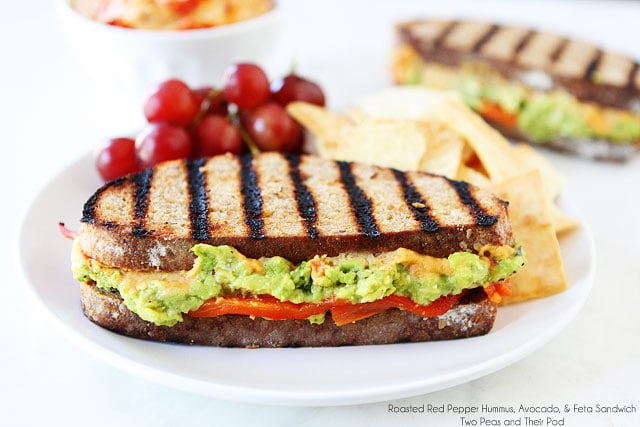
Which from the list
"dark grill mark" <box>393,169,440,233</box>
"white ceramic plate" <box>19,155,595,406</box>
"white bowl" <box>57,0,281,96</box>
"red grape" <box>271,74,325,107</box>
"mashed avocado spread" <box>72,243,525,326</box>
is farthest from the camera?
"white bowl" <box>57,0,281,96</box>

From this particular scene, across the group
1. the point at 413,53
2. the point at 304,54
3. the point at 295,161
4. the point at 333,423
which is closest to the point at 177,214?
the point at 295,161

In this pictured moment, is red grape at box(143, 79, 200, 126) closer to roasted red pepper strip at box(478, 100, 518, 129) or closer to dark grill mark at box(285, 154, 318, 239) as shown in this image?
dark grill mark at box(285, 154, 318, 239)

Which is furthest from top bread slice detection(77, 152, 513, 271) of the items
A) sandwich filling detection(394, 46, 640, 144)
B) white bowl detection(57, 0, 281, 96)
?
sandwich filling detection(394, 46, 640, 144)

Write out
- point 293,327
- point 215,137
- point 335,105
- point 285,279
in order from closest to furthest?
point 285,279 → point 293,327 → point 215,137 → point 335,105

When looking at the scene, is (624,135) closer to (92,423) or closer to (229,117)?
(229,117)

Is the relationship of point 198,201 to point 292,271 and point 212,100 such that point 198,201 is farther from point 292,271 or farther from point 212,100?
point 212,100

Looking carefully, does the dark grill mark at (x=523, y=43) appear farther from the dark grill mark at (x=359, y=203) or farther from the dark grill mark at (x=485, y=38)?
the dark grill mark at (x=359, y=203)

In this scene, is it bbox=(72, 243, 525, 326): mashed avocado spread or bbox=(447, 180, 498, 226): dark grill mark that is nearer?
bbox=(72, 243, 525, 326): mashed avocado spread

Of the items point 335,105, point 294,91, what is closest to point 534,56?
point 335,105
